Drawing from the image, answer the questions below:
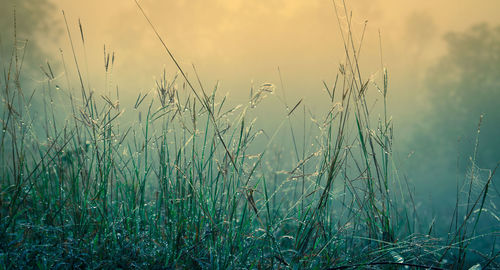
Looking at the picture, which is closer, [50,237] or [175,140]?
[50,237]

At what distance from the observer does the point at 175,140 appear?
5.64ft

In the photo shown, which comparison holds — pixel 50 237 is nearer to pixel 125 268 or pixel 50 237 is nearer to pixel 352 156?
pixel 125 268

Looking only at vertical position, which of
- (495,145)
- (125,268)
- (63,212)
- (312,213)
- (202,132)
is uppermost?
(495,145)

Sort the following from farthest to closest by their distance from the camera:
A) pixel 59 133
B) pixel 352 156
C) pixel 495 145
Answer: pixel 495 145, pixel 59 133, pixel 352 156

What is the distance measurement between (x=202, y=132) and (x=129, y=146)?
390 millimetres

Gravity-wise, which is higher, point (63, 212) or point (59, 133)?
point (59, 133)

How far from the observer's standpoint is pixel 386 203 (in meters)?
1.50

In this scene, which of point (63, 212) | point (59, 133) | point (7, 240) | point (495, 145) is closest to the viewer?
point (7, 240)

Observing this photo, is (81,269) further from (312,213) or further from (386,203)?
(386,203)

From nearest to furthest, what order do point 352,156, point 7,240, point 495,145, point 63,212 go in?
1. point 7,240
2. point 352,156
3. point 63,212
4. point 495,145

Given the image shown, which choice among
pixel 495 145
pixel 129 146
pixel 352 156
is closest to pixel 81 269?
pixel 129 146

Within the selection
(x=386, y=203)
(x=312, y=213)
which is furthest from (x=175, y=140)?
(x=386, y=203)

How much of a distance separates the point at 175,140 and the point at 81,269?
0.61 m

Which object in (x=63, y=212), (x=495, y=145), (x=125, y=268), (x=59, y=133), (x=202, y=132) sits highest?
(x=495, y=145)
